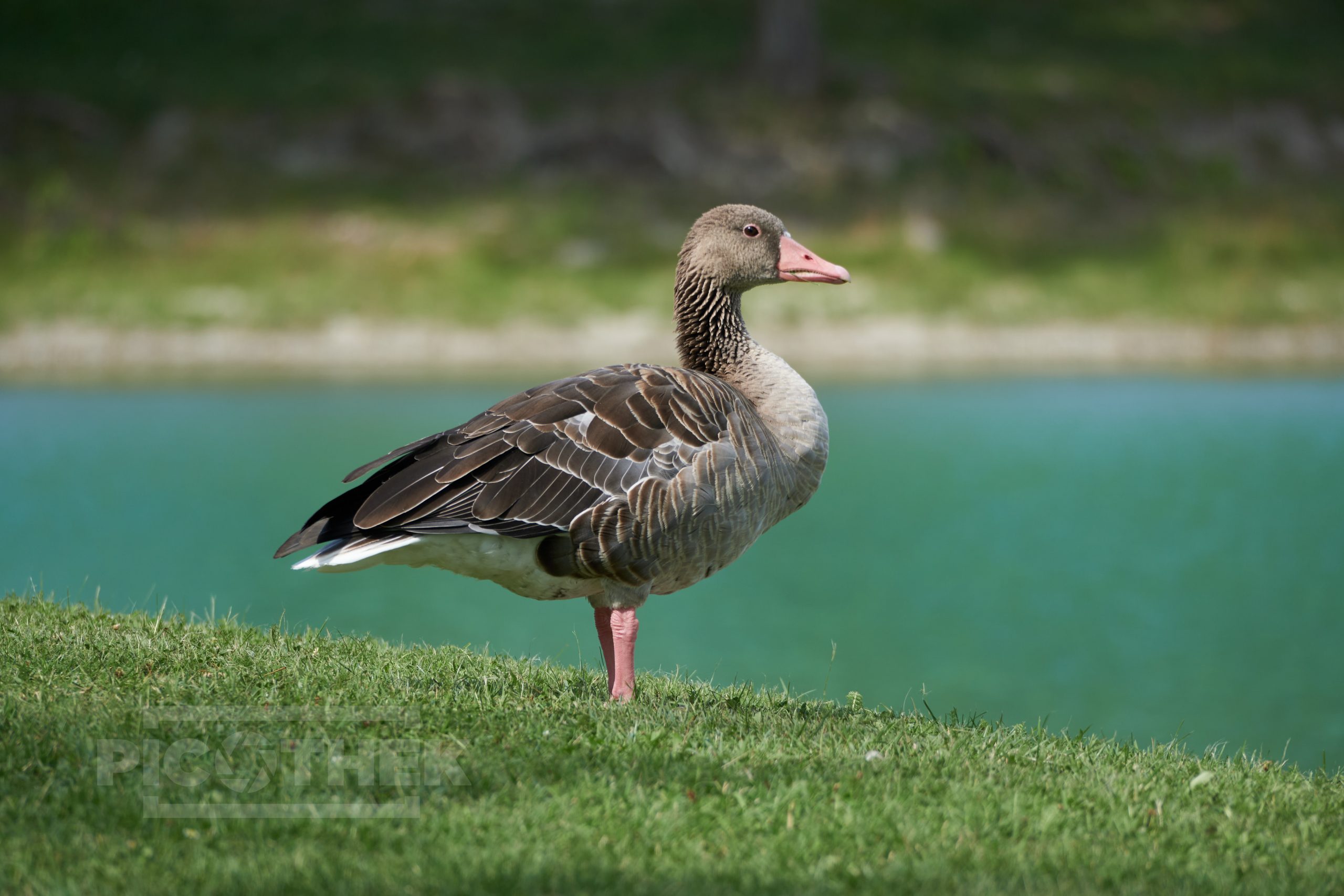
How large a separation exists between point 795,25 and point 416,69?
432 inches

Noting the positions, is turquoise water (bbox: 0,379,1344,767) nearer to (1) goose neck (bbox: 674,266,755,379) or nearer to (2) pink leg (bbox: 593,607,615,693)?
(2) pink leg (bbox: 593,607,615,693)

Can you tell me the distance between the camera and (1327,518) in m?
18.1

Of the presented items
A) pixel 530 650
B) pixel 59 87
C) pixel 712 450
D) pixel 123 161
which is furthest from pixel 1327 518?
pixel 59 87

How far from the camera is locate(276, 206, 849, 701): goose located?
5.78 m

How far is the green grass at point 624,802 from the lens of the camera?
4020 mm

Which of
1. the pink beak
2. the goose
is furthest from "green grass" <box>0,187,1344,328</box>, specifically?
the goose

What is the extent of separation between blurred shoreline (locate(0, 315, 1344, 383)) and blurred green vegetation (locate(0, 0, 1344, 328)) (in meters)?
0.47

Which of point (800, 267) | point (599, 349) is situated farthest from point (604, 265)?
point (800, 267)

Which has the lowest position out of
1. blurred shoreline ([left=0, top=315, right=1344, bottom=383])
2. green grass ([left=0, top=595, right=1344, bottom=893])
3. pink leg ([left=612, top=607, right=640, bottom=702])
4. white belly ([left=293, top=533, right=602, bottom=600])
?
green grass ([left=0, top=595, right=1344, bottom=893])

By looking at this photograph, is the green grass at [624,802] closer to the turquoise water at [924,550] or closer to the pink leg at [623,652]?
the pink leg at [623,652]

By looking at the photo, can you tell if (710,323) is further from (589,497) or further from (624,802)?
(624,802)

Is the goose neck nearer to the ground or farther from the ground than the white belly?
farther from the ground

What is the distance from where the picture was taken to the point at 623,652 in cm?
616

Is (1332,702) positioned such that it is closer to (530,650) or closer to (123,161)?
(530,650)
